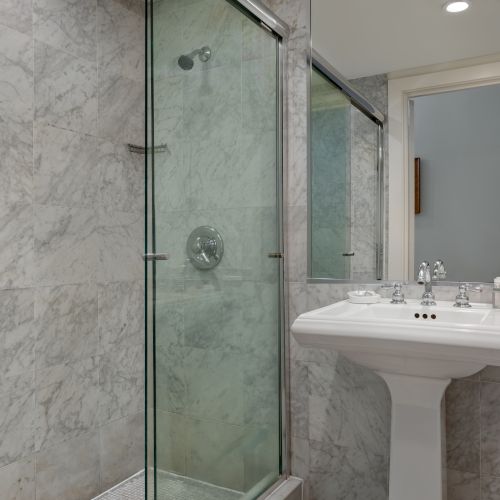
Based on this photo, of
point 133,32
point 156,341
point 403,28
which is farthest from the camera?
point 133,32

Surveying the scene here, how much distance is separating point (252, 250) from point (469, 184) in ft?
2.56

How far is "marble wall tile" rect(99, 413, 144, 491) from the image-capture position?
2049 mm

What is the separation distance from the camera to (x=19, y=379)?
1.71m

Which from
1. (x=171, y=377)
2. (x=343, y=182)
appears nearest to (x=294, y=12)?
(x=343, y=182)

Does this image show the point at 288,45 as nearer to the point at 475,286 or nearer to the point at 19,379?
the point at 475,286

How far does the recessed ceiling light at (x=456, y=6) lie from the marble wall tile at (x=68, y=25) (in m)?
1.40

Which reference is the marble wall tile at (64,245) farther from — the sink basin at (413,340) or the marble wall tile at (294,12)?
the marble wall tile at (294,12)

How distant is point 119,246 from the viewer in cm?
216

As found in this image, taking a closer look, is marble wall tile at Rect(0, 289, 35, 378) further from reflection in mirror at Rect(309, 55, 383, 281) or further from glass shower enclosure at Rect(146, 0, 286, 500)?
reflection in mirror at Rect(309, 55, 383, 281)

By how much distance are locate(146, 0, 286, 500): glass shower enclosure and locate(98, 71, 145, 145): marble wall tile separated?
73 centimetres

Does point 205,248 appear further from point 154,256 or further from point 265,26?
point 265,26

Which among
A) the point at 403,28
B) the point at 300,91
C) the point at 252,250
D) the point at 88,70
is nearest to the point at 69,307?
the point at 252,250

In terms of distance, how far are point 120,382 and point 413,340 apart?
4.70 feet

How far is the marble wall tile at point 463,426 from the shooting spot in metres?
1.62
